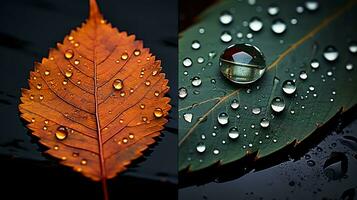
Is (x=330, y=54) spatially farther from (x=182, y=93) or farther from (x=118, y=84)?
(x=118, y=84)

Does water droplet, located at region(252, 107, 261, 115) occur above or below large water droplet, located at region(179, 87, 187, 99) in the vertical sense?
below

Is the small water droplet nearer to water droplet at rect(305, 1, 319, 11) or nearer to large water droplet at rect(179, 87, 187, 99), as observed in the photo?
large water droplet at rect(179, 87, 187, 99)

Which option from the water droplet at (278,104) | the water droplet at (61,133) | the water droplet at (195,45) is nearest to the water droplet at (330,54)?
the water droplet at (278,104)

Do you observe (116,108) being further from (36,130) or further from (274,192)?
(274,192)

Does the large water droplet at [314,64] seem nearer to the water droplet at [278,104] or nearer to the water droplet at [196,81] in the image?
the water droplet at [278,104]

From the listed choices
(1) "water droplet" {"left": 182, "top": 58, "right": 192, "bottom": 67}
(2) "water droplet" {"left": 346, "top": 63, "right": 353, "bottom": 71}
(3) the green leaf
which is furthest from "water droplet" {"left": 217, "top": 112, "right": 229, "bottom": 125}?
(2) "water droplet" {"left": 346, "top": 63, "right": 353, "bottom": 71}

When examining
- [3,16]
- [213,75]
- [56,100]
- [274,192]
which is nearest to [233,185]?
[274,192]
